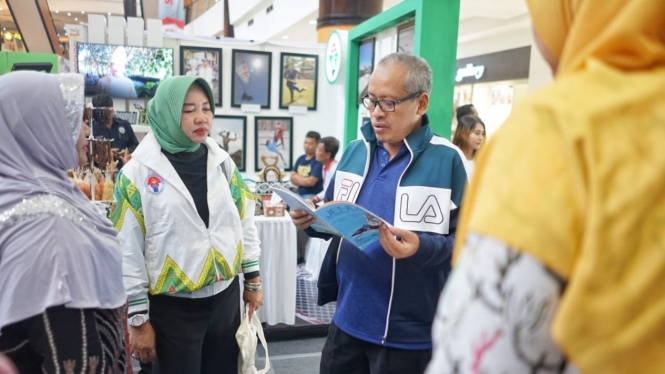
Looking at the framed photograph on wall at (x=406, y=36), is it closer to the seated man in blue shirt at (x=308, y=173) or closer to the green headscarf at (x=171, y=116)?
the green headscarf at (x=171, y=116)

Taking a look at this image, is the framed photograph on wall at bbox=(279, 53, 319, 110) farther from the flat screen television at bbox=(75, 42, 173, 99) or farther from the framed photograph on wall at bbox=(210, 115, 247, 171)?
the flat screen television at bbox=(75, 42, 173, 99)

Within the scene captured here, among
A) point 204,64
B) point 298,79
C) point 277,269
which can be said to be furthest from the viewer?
point 298,79

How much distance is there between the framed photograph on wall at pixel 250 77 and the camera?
600cm

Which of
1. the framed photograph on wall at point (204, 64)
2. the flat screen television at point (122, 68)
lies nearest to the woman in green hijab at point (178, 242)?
the flat screen television at point (122, 68)

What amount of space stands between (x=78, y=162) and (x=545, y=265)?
1371mm

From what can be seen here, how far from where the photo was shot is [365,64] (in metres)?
4.50

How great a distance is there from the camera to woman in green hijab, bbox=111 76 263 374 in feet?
6.34

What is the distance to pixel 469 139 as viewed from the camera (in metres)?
4.44

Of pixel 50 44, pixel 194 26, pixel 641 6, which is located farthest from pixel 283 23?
pixel 641 6

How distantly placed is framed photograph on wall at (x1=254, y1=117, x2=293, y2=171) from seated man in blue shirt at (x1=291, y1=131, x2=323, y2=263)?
1.30 feet

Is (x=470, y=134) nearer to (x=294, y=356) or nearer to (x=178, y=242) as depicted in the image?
(x=294, y=356)

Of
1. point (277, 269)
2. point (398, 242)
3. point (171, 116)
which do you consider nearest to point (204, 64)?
point (277, 269)

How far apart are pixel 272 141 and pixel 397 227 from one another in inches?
189

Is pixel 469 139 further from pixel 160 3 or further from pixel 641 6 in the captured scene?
pixel 160 3
